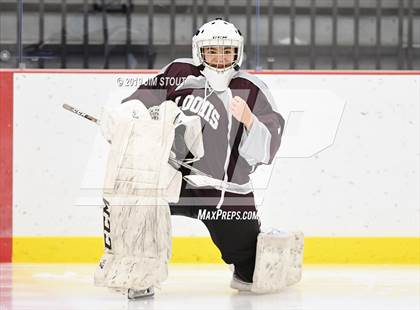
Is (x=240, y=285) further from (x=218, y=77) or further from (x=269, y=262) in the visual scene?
(x=218, y=77)

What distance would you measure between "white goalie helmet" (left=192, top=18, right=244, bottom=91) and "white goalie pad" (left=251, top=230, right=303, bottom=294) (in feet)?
2.01

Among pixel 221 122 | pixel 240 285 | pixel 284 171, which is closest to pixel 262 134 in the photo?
pixel 221 122

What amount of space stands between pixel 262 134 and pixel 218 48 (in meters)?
0.36

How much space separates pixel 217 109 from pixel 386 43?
4.48 ft

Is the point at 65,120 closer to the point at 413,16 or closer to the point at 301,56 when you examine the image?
the point at 301,56

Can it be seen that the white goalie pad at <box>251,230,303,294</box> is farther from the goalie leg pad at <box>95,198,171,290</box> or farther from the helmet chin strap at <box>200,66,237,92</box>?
the helmet chin strap at <box>200,66,237,92</box>

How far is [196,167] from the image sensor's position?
4.11 metres

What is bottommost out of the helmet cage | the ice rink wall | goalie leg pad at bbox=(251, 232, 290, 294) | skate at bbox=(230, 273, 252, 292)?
skate at bbox=(230, 273, 252, 292)

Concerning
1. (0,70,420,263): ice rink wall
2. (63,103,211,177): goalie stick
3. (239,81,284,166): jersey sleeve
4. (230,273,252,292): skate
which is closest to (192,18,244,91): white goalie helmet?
(239,81,284,166): jersey sleeve

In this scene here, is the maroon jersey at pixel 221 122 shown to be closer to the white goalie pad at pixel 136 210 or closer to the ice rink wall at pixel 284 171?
the white goalie pad at pixel 136 210

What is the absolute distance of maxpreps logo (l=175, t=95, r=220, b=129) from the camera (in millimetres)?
4137

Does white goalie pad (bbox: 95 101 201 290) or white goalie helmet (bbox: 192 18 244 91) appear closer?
white goalie pad (bbox: 95 101 201 290)

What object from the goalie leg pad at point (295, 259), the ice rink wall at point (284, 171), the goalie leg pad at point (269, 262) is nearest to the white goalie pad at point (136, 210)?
the goalie leg pad at point (269, 262)

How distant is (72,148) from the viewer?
512cm
